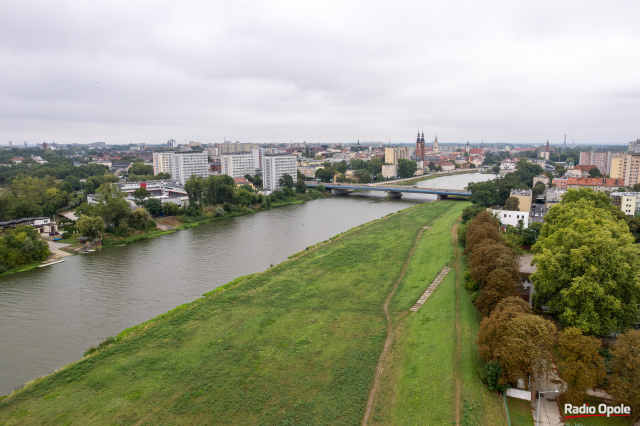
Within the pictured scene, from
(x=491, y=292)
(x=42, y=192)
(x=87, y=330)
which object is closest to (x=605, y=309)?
(x=491, y=292)

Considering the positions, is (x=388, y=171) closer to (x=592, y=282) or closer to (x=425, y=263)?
(x=425, y=263)

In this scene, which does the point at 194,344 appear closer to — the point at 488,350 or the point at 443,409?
the point at 443,409

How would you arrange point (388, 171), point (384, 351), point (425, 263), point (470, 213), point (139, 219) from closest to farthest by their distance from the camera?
point (384, 351) < point (425, 263) < point (470, 213) < point (139, 219) < point (388, 171)

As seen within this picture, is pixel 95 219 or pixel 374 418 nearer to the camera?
pixel 374 418

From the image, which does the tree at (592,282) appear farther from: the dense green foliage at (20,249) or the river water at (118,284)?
the dense green foliage at (20,249)

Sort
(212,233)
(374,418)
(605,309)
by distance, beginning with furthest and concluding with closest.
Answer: (212,233), (605,309), (374,418)

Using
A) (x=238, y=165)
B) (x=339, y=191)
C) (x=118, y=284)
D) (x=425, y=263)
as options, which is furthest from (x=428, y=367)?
(x=238, y=165)
